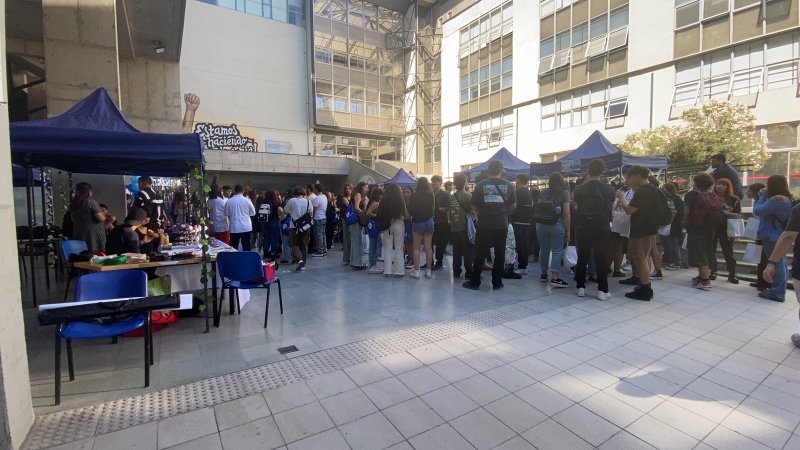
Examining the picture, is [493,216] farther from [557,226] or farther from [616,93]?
[616,93]

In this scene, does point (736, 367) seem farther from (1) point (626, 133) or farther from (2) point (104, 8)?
(1) point (626, 133)

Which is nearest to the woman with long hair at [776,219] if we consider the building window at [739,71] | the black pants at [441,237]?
the black pants at [441,237]

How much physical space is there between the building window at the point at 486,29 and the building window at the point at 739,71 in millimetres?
12179

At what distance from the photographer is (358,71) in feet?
95.0

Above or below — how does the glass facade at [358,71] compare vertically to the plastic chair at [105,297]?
above

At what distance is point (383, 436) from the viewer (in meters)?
2.42

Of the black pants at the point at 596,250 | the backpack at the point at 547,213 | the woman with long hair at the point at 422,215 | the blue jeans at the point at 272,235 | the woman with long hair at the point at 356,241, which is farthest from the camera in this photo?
the blue jeans at the point at 272,235

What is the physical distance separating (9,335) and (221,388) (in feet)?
4.45

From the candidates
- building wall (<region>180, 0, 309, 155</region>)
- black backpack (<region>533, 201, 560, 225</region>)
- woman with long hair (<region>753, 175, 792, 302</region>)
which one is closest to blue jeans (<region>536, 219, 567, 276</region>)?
black backpack (<region>533, 201, 560, 225</region>)

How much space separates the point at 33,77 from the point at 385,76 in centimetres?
2324

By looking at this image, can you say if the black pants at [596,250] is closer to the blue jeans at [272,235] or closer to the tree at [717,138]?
the blue jeans at [272,235]

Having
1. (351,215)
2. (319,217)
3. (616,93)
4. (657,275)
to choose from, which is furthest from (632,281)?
(616,93)

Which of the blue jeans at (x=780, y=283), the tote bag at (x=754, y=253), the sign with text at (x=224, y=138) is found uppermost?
the sign with text at (x=224, y=138)

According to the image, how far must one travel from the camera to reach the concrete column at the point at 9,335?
2.16 metres
